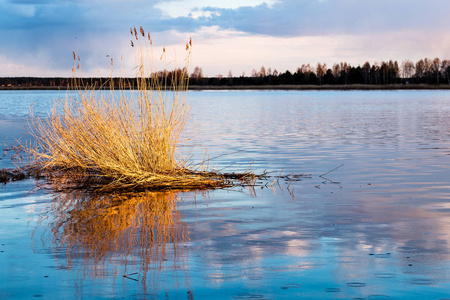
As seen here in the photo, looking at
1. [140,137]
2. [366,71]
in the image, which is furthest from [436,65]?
[140,137]

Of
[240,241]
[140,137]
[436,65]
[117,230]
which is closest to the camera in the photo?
[240,241]

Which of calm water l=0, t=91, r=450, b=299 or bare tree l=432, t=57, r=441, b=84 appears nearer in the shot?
calm water l=0, t=91, r=450, b=299

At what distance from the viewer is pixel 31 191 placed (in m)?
9.91

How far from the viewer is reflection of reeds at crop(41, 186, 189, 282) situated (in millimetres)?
5605

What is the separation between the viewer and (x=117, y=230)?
6.85 meters

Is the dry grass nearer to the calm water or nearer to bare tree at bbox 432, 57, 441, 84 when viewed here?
the calm water

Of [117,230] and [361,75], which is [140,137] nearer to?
[117,230]

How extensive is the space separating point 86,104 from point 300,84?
18049 centimetres

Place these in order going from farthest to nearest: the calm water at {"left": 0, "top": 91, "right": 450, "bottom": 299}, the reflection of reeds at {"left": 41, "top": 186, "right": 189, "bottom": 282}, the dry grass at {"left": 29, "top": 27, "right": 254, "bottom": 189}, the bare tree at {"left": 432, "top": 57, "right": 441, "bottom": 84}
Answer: the bare tree at {"left": 432, "top": 57, "right": 441, "bottom": 84}, the dry grass at {"left": 29, "top": 27, "right": 254, "bottom": 189}, the reflection of reeds at {"left": 41, "top": 186, "right": 189, "bottom": 282}, the calm water at {"left": 0, "top": 91, "right": 450, "bottom": 299}

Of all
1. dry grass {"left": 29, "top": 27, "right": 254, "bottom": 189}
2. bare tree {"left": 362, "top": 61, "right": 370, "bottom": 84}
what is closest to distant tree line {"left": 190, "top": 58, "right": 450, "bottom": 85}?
bare tree {"left": 362, "top": 61, "right": 370, "bottom": 84}

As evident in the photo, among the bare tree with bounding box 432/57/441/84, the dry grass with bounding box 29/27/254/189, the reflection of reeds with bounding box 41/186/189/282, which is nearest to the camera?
the reflection of reeds with bounding box 41/186/189/282

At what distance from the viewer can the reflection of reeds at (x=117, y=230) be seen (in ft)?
18.4

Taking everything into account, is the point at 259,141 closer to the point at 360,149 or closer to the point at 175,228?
the point at 360,149

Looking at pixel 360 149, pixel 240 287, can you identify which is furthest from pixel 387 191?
pixel 360 149
